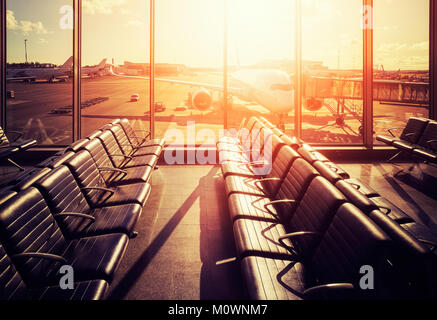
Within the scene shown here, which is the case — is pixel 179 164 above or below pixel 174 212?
above

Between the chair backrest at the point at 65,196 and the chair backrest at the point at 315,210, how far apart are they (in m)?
1.51

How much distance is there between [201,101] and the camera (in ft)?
31.0

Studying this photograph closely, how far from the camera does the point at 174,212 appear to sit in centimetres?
357

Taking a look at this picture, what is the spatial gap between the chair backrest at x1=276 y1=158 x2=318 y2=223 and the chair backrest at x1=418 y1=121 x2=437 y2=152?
3.37 m

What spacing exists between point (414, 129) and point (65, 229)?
552cm

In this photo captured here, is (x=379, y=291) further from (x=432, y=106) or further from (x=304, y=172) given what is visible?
(x=432, y=106)

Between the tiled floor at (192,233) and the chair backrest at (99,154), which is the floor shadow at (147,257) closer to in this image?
the tiled floor at (192,233)

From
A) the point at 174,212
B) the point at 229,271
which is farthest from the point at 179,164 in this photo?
the point at 229,271

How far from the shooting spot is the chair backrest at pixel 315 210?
5.54 ft

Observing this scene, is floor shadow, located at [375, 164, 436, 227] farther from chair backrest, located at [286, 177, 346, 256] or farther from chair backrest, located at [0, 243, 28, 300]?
chair backrest, located at [0, 243, 28, 300]

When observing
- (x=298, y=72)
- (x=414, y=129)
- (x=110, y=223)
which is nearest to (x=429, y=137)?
(x=414, y=129)

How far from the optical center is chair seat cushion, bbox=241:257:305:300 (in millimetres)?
1574

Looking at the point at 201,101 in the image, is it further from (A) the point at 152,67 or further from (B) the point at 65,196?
(B) the point at 65,196

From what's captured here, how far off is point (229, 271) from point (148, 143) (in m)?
2.98
